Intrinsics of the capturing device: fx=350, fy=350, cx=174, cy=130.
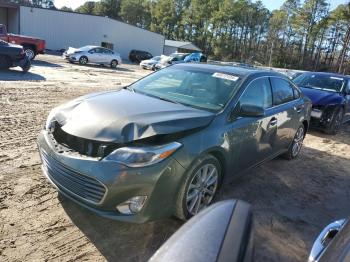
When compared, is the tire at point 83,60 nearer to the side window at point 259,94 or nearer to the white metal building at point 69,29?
the white metal building at point 69,29

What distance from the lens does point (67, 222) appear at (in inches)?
140

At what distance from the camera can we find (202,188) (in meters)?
3.81

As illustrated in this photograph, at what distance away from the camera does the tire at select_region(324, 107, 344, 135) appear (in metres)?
9.14

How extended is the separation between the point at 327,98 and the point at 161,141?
7.20 meters

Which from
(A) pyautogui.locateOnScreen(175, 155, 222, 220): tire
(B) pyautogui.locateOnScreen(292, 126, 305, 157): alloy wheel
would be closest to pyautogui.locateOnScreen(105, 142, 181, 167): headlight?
(A) pyautogui.locateOnScreen(175, 155, 222, 220): tire

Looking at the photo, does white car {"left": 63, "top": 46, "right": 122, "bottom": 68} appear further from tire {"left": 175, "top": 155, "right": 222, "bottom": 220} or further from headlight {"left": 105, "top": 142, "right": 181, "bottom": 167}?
headlight {"left": 105, "top": 142, "right": 181, "bottom": 167}

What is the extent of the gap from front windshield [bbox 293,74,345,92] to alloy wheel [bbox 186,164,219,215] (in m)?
7.35

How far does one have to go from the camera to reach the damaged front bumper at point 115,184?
3025 millimetres

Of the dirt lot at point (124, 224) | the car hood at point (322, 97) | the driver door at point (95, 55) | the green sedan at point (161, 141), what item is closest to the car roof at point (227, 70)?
the green sedan at point (161, 141)

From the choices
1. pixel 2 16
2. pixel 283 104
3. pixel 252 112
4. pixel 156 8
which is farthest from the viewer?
pixel 156 8

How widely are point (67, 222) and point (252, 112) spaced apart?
2.38 meters

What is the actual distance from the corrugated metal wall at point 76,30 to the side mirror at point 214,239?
42.2 metres

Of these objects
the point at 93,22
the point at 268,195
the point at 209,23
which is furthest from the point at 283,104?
the point at 209,23

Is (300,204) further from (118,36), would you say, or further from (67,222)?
(118,36)
